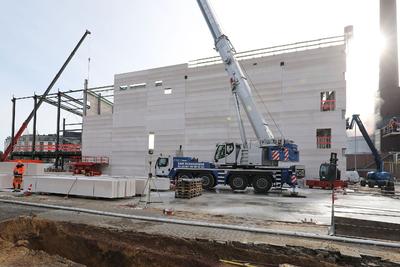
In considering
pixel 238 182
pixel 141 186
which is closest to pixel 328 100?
pixel 238 182

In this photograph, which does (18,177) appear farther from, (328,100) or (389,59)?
(389,59)

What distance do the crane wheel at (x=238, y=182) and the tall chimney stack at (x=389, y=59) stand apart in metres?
46.0

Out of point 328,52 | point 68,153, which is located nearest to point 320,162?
point 328,52

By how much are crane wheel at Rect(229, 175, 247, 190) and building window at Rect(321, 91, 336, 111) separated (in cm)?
1227

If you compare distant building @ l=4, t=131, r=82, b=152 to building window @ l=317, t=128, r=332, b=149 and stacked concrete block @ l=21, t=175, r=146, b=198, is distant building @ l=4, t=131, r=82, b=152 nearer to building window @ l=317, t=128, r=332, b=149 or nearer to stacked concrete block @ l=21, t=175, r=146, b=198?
stacked concrete block @ l=21, t=175, r=146, b=198

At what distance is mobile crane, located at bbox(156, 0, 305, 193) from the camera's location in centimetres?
1805

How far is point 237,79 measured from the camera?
19.2 meters

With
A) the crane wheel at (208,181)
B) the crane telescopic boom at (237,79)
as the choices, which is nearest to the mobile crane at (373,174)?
the crane telescopic boom at (237,79)

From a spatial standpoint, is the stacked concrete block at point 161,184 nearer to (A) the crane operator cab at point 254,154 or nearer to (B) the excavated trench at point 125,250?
(A) the crane operator cab at point 254,154

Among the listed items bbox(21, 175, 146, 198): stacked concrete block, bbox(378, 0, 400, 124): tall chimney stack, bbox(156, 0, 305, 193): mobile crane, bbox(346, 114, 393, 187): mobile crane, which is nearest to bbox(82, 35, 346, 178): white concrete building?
bbox(346, 114, 393, 187): mobile crane

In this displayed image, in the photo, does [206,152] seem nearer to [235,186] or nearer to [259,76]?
[259,76]

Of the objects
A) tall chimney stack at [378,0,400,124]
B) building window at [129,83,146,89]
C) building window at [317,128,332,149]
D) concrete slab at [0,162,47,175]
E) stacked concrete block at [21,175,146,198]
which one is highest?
tall chimney stack at [378,0,400,124]

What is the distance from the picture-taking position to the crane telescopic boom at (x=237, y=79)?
733 inches

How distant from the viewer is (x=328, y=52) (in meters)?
26.2
